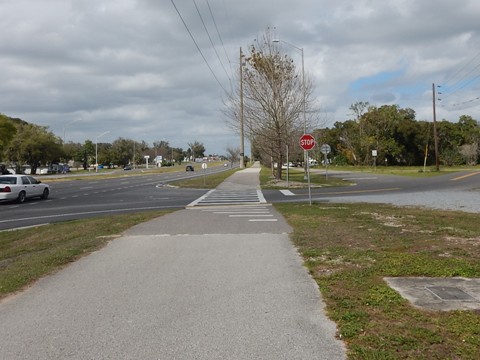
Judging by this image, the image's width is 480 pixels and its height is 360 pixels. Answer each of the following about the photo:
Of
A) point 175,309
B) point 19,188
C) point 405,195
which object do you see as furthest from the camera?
point 19,188

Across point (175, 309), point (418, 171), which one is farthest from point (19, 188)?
point (418, 171)

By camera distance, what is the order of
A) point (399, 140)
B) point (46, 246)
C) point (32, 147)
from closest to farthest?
point (46, 246), point (399, 140), point (32, 147)

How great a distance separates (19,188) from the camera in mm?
24984

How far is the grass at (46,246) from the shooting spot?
7392 millimetres

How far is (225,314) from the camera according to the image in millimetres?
5219

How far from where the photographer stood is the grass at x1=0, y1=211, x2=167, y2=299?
7392mm

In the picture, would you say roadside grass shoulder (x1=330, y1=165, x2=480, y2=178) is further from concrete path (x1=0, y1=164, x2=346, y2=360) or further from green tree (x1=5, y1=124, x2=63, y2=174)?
green tree (x1=5, y1=124, x2=63, y2=174)

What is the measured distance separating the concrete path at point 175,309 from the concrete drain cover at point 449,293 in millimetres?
1475

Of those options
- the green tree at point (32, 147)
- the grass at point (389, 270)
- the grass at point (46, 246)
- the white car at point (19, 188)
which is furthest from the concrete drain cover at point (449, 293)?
the green tree at point (32, 147)

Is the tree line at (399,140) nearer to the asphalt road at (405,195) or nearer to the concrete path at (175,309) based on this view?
the asphalt road at (405,195)

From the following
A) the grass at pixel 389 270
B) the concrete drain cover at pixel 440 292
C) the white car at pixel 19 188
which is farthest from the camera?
the white car at pixel 19 188

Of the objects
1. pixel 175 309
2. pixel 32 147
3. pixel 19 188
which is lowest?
pixel 175 309

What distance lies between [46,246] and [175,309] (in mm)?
6618

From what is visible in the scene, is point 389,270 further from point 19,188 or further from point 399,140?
point 399,140
